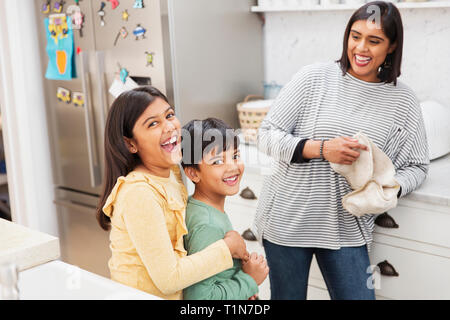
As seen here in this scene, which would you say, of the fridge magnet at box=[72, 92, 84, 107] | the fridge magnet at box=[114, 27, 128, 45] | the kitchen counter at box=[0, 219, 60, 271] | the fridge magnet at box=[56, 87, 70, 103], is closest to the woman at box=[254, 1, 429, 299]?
the kitchen counter at box=[0, 219, 60, 271]

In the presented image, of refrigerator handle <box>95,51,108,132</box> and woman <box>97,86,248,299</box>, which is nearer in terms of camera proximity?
woman <box>97,86,248,299</box>

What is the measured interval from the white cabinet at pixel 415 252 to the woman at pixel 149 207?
0.92 metres

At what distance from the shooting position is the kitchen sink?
1.09 metres

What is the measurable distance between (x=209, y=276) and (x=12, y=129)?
2.08 metres

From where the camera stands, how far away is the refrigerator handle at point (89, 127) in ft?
8.53

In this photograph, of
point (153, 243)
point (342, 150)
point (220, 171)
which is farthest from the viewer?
point (342, 150)

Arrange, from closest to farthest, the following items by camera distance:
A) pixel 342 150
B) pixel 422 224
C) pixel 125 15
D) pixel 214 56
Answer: pixel 342 150 → pixel 422 224 → pixel 125 15 → pixel 214 56

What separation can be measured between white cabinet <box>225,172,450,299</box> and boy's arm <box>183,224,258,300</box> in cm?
92

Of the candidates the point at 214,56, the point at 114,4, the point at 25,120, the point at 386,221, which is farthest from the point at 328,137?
the point at 25,120

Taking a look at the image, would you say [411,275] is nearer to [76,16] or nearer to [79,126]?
[79,126]

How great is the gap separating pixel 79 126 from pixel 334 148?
4.96 ft

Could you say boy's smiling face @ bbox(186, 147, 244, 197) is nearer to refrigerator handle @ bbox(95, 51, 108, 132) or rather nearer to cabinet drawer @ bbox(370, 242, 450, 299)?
cabinet drawer @ bbox(370, 242, 450, 299)

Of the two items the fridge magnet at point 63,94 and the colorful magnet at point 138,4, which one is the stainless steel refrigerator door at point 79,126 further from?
the colorful magnet at point 138,4

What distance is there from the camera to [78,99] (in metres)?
2.71
